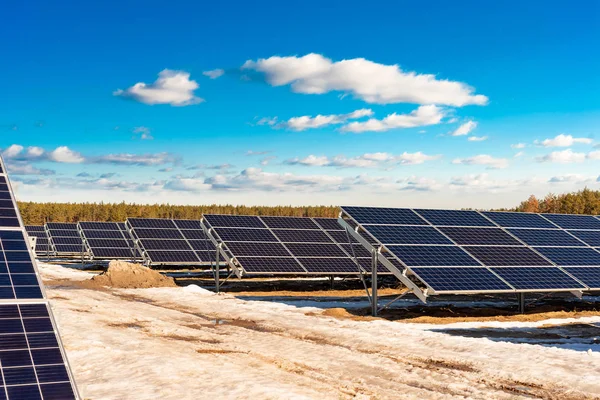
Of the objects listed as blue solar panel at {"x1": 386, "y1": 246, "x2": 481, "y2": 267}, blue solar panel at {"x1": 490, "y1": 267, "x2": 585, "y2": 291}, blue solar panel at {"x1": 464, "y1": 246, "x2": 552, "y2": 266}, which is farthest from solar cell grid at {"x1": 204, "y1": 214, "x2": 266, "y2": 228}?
blue solar panel at {"x1": 490, "y1": 267, "x2": 585, "y2": 291}

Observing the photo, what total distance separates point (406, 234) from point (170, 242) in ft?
107

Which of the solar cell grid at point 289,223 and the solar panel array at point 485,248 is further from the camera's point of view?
the solar cell grid at point 289,223

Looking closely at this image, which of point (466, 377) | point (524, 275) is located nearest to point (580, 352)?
point (466, 377)

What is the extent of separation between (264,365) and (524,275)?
15.7 meters

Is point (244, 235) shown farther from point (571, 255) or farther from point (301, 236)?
point (571, 255)

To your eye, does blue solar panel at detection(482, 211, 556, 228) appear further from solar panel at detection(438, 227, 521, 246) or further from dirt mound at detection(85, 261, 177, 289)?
dirt mound at detection(85, 261, 177, 289)

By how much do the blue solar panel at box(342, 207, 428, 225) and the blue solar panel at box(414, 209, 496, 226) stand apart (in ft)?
2.57

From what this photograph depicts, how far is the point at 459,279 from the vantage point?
26.7m

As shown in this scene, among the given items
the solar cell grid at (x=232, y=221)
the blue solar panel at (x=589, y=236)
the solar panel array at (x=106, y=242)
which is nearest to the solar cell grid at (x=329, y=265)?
the solar cell grid at (x=232, y=221)

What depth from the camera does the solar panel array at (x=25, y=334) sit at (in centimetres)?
952

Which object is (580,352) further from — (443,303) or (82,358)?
(82,358)

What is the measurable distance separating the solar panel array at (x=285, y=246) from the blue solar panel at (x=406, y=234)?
21.8 ft

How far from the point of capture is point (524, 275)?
28.6m

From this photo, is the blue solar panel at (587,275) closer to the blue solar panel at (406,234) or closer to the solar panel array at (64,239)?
the blue solar panel at (406,234)
